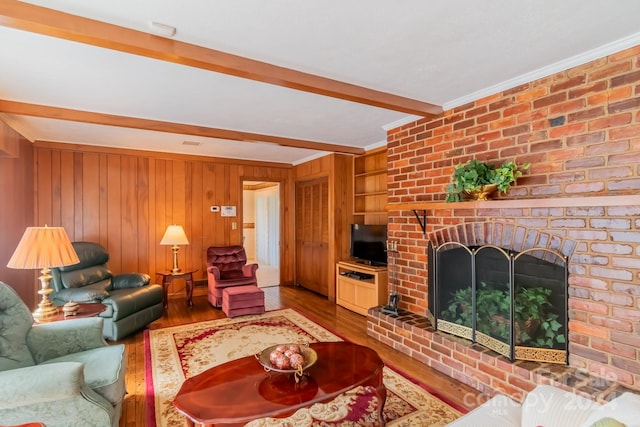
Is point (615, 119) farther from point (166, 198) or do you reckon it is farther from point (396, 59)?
point (166, 198)

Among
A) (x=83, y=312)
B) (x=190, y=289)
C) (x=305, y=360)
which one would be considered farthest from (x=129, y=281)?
(x=305, y=360)

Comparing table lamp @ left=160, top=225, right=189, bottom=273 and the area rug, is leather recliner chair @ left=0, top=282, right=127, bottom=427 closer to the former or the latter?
the area rug

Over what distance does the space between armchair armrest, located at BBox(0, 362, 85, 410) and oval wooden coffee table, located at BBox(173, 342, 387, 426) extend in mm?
508

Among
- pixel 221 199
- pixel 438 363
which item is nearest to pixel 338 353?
pixel 438 363

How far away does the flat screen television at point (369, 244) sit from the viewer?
4.27 metres

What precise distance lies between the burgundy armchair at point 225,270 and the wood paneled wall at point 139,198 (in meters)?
0.48

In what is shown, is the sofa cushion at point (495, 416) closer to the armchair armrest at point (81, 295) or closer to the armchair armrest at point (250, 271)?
the armchair armrest at point (81, 295)

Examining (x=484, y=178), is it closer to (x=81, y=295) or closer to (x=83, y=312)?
(x=83, y=312)

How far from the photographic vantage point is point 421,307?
3.22 meters

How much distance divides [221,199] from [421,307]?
3840 millimetres

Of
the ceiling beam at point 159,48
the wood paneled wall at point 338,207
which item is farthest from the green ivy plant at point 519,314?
the wood paneled wall at point 338,207

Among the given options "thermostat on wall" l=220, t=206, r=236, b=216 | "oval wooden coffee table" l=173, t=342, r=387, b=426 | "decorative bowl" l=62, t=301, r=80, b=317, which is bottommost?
"oval wooden coffee table" l=173, t=342, r=387, b=426

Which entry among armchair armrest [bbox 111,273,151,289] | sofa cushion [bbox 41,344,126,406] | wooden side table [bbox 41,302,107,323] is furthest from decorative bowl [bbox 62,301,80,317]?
armchair armrest [bbox 111,273,151,289]

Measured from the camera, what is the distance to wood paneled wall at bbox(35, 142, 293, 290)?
443 cm
